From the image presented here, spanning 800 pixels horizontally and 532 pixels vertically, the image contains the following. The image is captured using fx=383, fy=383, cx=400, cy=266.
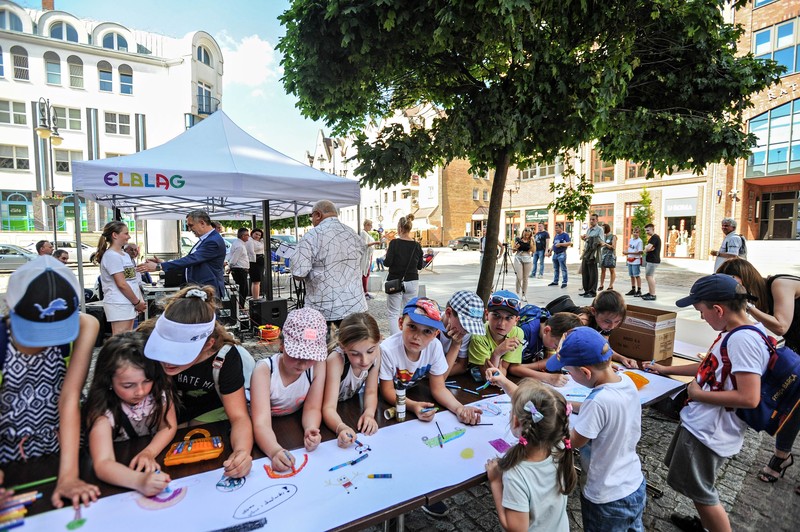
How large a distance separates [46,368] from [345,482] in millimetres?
1297

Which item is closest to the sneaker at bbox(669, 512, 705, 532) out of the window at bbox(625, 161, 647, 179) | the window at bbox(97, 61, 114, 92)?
the window at bbox(625, 161, 647, 179)

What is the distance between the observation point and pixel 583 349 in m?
1.81

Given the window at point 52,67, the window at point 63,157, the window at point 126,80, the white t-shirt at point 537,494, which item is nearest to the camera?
the white t-shirt at point 537,494

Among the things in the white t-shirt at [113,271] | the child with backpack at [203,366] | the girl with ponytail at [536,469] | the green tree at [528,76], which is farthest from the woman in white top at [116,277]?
the girl with ponytail at [536,469]

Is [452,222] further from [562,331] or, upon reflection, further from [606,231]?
[562,331]

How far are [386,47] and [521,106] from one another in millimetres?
1516

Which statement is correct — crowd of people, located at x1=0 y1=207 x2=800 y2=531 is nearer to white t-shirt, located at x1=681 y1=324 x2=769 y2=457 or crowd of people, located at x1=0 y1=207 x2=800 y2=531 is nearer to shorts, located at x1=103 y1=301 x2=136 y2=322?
white t-shirt, located at x1=681 y1=324 x2=769 y2=457

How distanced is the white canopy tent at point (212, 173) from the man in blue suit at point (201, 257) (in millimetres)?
371

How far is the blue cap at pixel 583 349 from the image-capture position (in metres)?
1.79

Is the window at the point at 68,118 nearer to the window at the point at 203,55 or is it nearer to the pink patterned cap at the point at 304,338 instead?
the window at the point at 203,55

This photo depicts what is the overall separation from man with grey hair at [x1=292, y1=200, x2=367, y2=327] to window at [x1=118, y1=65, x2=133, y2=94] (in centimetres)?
3029

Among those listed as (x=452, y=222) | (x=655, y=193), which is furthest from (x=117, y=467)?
(x=452, y=222)

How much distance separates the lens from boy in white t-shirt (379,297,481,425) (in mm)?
2268

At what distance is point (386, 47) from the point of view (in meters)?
3.65
